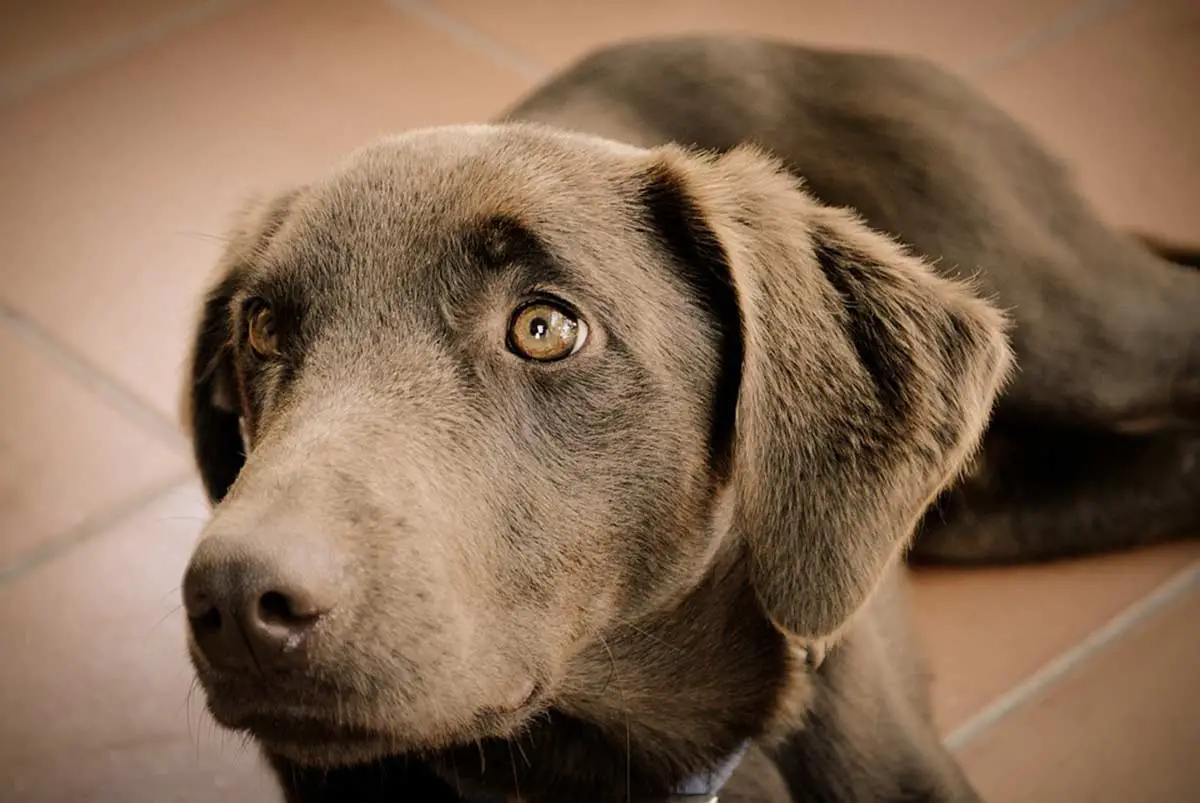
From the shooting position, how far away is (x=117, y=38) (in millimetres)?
3949

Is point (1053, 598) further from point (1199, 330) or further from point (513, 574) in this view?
point (513, 574)

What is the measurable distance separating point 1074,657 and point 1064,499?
1.05 feet

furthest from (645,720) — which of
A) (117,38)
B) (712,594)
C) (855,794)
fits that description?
(117,38)

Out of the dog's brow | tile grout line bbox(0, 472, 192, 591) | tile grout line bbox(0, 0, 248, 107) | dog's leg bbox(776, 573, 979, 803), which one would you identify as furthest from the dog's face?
tile grout line bbox(0, 0, 248, 107)

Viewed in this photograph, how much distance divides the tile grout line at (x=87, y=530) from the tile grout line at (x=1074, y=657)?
1.50m

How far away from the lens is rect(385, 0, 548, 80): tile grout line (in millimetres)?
3705

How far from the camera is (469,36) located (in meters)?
3.84

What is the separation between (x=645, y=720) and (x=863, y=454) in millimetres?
440

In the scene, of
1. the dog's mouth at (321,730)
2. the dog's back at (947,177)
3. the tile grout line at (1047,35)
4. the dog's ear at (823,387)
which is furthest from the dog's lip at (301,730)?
the tile grout line at (1047,35)

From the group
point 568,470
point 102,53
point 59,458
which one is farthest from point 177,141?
point 568,470

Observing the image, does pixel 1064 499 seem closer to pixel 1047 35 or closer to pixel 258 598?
pixel 1047 35

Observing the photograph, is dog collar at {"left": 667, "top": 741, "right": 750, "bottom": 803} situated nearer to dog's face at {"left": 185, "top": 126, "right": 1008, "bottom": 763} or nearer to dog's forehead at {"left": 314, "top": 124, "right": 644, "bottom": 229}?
dog's face at {"left": 185, "top": 126, "right": 1008, "bottom": 763}

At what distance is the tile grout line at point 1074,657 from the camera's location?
2293 mm

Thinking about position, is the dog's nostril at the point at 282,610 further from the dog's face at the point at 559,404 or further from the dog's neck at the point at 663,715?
the dog's neck at the point at 663,715
